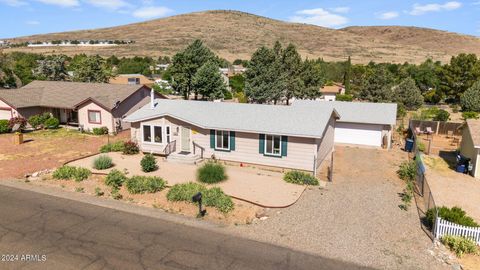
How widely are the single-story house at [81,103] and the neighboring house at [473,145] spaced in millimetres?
28241

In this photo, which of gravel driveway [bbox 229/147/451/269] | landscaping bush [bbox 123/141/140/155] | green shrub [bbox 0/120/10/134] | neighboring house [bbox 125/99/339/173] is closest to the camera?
gravel driveway [bbox 229/147/451/269]

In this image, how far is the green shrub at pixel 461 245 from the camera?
12.7 meters

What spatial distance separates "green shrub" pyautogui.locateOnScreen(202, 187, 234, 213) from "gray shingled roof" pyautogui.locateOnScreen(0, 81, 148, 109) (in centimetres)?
1953

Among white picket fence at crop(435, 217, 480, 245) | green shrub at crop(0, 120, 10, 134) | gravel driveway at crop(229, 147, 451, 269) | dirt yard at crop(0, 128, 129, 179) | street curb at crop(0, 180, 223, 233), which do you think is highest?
green shrub at crop(0, 120, 10, 134)

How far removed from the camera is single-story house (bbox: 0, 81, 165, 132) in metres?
A: 33.4

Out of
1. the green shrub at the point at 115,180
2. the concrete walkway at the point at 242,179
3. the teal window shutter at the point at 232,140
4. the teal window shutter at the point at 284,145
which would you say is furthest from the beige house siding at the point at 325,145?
the green shrub at the point at 115,180

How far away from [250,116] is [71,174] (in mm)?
11800

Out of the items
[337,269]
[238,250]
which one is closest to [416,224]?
[337,269]

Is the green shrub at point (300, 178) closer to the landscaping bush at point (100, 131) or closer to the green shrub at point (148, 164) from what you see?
the green shrub at point (148, 164)

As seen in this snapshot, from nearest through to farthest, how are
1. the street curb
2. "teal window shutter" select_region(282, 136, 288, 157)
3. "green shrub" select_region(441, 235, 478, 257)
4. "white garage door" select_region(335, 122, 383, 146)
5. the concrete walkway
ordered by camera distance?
"green shrub" select_region(441, 235, 478, 257) → the street curb → the concrete walkway → "teal window shutter" select_region(282, 136, 288, 157) → "white garage door" select_region(335, 122, 383, 146)

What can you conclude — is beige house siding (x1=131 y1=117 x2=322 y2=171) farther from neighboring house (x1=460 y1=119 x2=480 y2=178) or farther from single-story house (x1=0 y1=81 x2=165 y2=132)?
neighboring house (x1=460 y1=119 x2=480 y2=178)

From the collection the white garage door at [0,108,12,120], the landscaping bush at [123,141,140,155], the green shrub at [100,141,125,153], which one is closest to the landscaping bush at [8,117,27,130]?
the white garage door at [0,108,12,120]

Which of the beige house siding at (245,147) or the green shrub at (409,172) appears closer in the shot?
the green shrub at (409,172)

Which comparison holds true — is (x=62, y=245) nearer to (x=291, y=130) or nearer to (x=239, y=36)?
(x=291, y=130)
